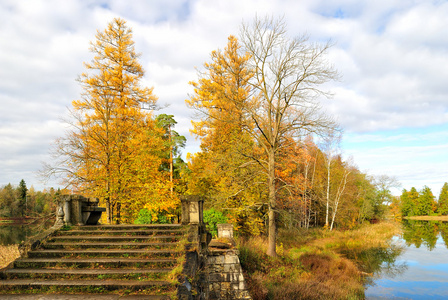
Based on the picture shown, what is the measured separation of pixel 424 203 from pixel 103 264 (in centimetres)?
8375

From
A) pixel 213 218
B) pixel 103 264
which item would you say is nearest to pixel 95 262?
pixel 103 264

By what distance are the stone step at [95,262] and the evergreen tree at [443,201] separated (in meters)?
83.9

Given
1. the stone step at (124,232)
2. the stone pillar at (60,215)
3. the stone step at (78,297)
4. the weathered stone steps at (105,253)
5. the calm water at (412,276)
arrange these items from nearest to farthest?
the stone step at (78,297) → the weathered stone steps at (105,253) → the stone step at (124,232) → the stone pillar at (60,215) → the calm water at (412,276)

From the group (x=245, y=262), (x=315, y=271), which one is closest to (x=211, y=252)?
(x=245, y=262)

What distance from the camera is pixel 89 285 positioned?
559 centimetres

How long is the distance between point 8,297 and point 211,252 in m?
6.11

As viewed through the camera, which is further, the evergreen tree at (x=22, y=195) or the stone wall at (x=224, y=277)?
the evergreen tree at (x=22, y=195)

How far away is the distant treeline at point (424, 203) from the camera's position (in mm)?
67188

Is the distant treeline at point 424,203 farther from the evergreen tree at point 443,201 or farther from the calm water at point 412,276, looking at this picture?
the calm water at point 412,276

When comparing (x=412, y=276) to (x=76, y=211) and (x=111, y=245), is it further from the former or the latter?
(x=76, y=211)

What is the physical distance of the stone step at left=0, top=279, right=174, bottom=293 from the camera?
18.1 feet

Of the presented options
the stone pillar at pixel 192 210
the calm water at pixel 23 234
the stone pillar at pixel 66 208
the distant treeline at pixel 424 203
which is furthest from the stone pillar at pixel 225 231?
the distant treeline at pixel 424 203

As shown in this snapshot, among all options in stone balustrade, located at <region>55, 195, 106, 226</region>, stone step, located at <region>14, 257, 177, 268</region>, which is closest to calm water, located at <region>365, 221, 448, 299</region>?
stone step, located at <region>14, 257, 177, 268</region>

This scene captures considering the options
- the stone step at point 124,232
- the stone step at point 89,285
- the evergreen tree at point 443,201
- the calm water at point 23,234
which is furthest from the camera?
the evergreen tree at point 443,201
